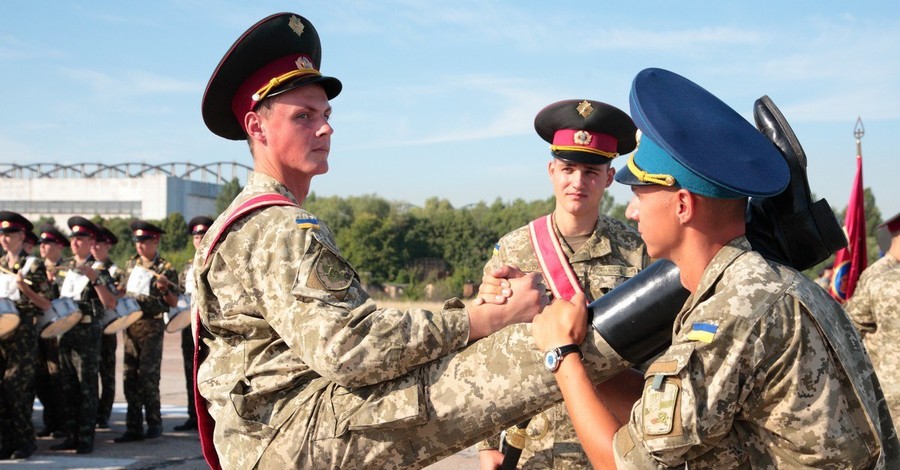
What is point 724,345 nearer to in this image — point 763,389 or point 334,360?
point 763,389

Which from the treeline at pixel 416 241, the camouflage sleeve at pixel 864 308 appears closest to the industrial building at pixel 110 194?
the treeline at pixel 416 241

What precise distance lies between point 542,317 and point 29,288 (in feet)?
28.0

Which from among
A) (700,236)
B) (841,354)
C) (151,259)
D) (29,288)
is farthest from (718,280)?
(151,259)

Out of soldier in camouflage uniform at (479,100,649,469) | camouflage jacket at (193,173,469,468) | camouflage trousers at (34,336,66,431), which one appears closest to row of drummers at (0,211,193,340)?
camouflage trousers at (34,336,66,431)

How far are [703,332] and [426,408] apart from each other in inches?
39.0

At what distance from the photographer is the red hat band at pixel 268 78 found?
3.54 meters

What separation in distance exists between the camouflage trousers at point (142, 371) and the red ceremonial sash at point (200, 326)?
300 inches

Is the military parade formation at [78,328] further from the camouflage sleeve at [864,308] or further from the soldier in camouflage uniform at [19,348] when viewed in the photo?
the camouflage sleeve at [864,308]

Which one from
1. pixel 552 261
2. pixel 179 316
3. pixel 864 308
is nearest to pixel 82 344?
pixel 179 316

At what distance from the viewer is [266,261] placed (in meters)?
3.07

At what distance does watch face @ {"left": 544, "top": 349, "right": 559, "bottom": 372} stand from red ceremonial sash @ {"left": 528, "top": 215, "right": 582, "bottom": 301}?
1.76m

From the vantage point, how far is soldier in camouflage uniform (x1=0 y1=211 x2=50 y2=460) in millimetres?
9508

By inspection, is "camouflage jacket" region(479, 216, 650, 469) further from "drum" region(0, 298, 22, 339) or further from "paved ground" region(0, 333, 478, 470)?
"drum" region(0, 298, 22, 339)

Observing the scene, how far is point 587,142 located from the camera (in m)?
4.92
